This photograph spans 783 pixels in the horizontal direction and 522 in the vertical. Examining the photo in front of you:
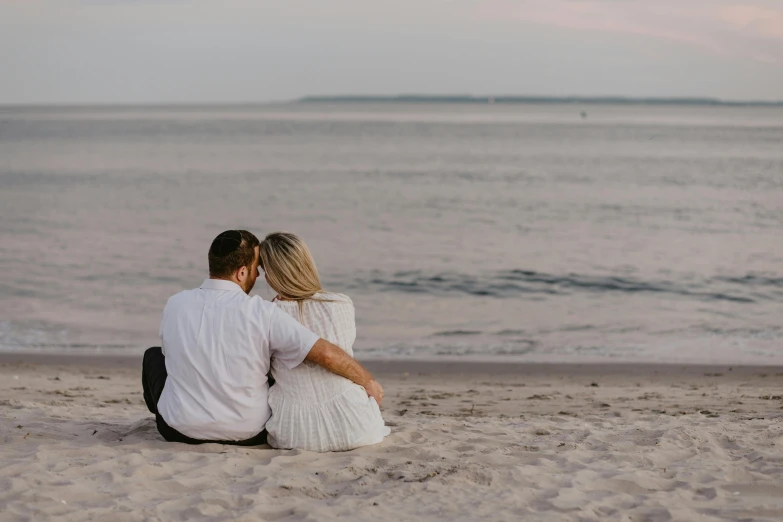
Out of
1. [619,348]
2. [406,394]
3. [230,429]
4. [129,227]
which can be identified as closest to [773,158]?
[129,227]

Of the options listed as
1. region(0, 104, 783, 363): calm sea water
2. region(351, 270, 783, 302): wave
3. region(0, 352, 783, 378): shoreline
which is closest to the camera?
region(0, 352, 783, 378): shoreline

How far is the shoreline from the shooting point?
9191mm

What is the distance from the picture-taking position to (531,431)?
18.3 feet

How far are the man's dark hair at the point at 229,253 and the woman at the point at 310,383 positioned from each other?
10cm

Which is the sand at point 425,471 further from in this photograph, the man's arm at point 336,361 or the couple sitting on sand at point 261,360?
the man's arm at point 336,361

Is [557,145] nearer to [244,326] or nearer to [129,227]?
[129,227]

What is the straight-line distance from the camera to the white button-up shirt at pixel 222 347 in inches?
172

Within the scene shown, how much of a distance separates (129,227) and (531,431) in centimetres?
1835

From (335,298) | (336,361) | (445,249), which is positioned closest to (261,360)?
(336,361)

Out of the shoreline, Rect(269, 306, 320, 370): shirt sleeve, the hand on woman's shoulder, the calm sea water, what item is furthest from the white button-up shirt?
A: the calm sea water

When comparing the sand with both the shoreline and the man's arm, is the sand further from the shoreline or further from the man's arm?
the shoreline

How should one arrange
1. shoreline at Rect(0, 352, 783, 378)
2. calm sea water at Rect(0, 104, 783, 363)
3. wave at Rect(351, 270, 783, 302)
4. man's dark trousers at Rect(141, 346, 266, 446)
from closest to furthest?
man's dark trousers at Rect(141, 346, 266, 446) → shoreline at Rect(0, 352, 783, 378) → calm sea water at Rect(0, 104, 783, 363) → wave at Rect(351, 270, 783, 302)

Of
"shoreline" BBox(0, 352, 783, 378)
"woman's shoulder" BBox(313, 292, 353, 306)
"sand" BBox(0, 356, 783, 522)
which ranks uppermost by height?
"woman's shoulder" BBox(313, 292, 353, 306)

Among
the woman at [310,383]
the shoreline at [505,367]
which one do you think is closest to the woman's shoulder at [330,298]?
the woman at [310,383]
